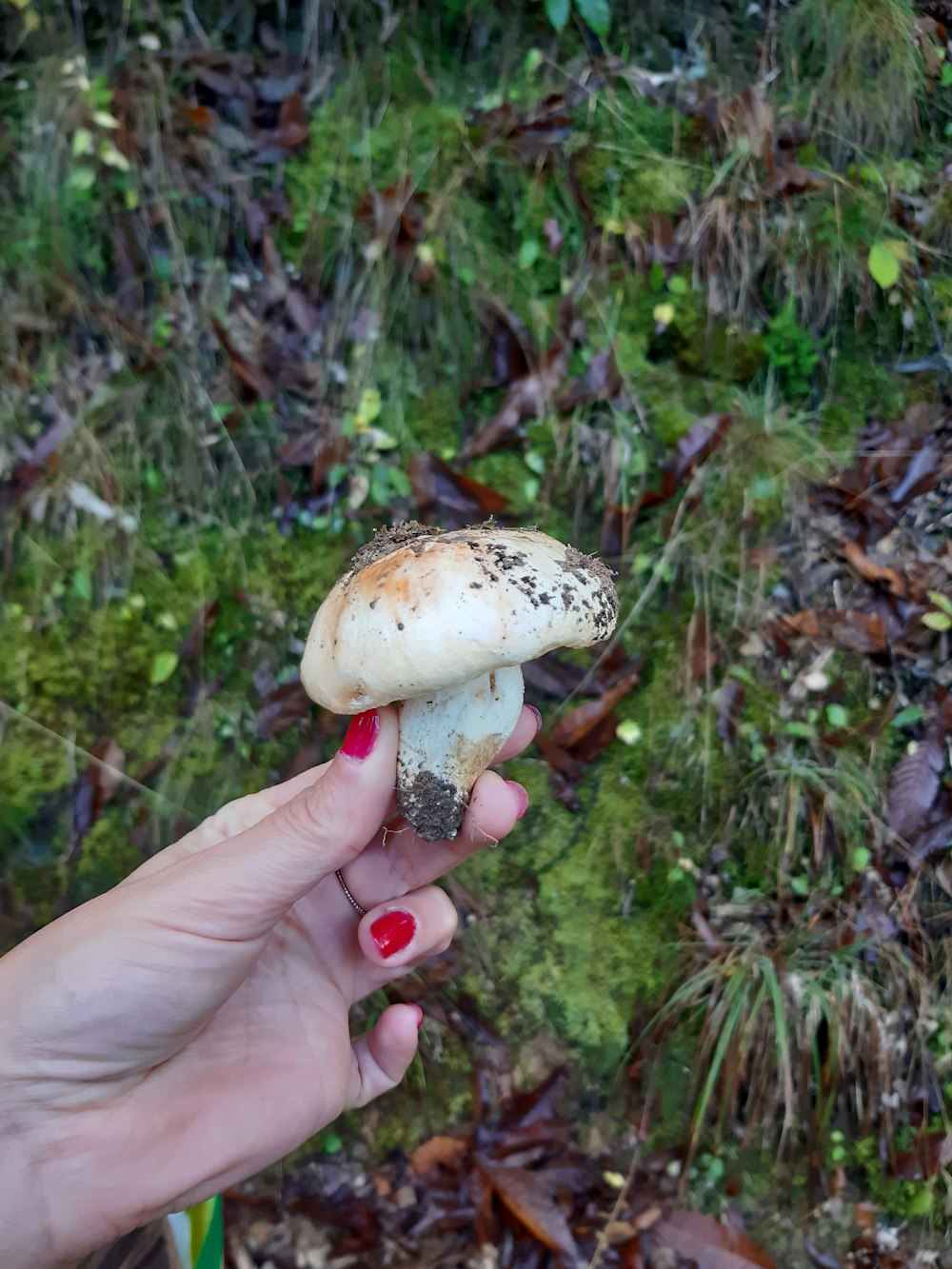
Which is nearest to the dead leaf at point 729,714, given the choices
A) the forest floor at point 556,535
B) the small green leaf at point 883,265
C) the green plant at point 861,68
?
the forest floor at point 556,535

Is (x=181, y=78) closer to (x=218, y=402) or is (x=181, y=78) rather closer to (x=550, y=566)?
(x=218, y=402)

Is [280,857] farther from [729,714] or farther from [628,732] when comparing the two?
[729,714]

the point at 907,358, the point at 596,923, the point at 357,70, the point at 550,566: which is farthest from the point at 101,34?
the point at 596,923

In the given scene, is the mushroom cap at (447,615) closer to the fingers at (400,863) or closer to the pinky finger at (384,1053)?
the fingers at (400,863)

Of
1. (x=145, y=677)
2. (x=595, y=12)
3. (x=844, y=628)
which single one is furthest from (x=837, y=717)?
(x=595, y=12)

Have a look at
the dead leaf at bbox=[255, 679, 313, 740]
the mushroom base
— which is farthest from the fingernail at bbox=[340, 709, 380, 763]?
the dead leaf at bbox=[255, 679, 313, 740]

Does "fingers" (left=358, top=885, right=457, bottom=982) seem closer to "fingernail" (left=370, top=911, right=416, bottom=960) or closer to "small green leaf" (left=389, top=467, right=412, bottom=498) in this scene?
"fingernail" (left=370, top=911, right=416, bottom=960)
